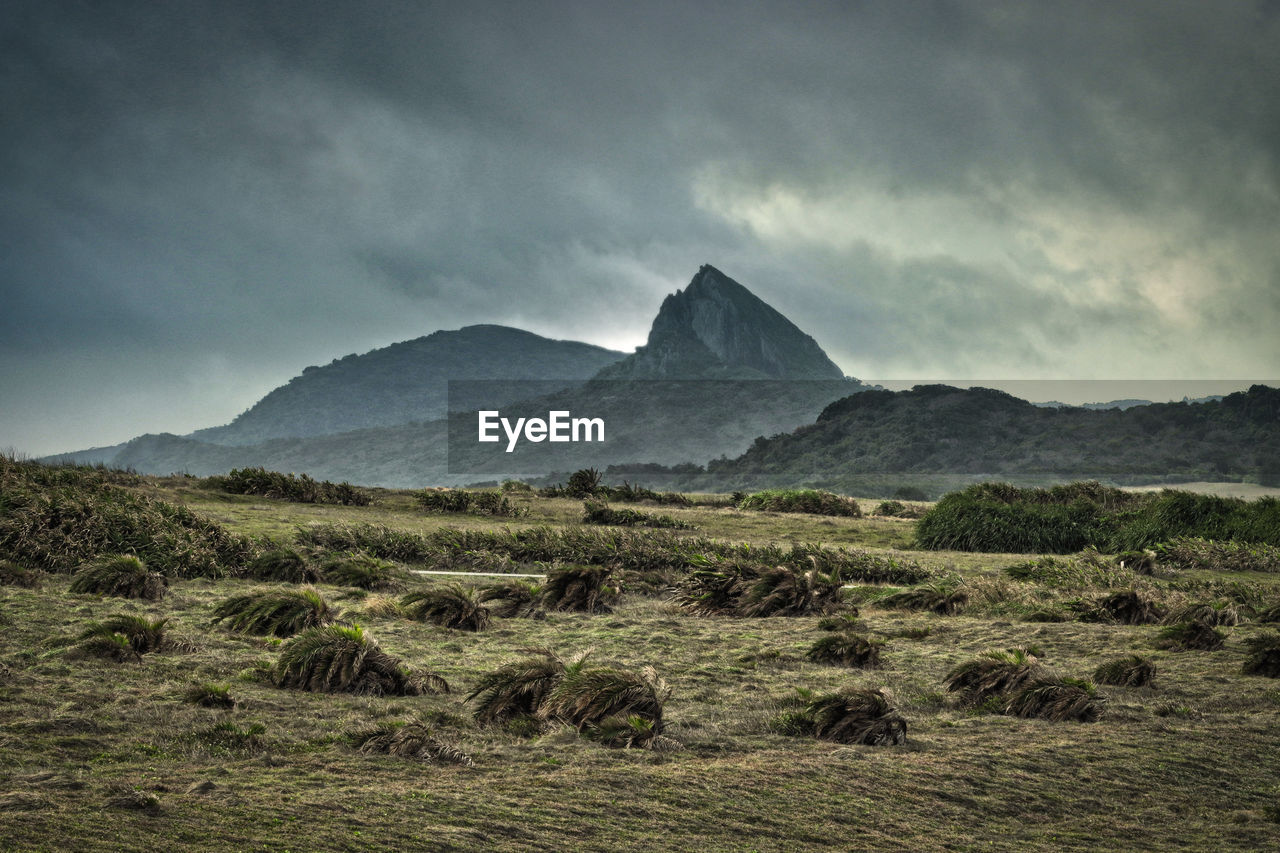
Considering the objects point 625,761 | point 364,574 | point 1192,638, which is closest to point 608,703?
point 625,761

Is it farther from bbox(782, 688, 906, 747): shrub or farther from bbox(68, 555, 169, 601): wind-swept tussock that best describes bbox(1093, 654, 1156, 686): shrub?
bbox(68, 555, 169, 601): wind-swept tussock

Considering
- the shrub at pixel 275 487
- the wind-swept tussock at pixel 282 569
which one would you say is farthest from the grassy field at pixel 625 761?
the shrub at pixel 275 487

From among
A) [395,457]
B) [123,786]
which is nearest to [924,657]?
[123,786]

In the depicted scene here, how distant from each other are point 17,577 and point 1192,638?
12485 mm

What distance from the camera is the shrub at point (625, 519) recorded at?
81.6ft

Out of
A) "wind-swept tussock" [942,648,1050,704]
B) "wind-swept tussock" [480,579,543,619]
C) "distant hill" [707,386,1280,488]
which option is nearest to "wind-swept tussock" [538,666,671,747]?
"wind-swept tussock" [942,648,1050,704]

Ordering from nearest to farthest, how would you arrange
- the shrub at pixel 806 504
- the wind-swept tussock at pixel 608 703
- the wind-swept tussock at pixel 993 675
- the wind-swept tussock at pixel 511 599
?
the wind-swept tussock at pixel 608 703
the wind-swept tussock at pixel 993 675
the wind-swept tussock at pixel 511 599
the shrub at pixel 806 504

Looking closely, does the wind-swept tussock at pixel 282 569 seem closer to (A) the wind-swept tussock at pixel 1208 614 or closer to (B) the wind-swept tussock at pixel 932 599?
(B) the wind-swept tussock at pixel 932 599

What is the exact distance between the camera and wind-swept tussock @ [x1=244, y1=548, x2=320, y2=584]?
13820 millimetres

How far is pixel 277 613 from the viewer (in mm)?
9352

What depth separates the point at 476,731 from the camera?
245 inches

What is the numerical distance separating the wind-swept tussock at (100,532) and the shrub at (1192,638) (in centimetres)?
1181

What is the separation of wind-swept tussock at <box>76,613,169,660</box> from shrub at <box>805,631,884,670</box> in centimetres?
581

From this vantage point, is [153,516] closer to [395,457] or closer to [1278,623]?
[1278,623]
